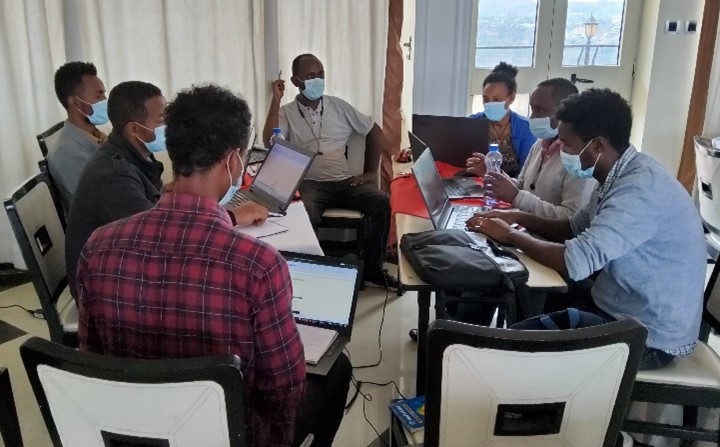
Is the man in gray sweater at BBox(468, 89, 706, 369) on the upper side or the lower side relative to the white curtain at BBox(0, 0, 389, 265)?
lower

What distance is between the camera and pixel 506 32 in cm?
407

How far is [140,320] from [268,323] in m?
0.25

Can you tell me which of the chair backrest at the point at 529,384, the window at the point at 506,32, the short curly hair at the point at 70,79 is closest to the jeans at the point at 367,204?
the short curly hair at the point at 70,79

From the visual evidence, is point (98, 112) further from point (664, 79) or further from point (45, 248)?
point (664, 79)

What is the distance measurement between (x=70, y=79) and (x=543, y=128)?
213 centimetres

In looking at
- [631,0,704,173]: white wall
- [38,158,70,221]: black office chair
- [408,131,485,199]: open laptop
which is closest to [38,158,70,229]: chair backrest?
[38,158,70,221]: black office chair

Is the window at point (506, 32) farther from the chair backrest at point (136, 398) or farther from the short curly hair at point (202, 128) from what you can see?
the chair backrest at point (136, 398)

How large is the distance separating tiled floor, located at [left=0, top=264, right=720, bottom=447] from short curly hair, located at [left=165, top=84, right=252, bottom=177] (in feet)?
4.06

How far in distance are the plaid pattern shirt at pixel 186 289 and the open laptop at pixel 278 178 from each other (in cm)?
130

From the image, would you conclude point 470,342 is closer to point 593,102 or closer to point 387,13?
point 593,102

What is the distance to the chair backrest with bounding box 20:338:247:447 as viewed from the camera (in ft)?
3.19

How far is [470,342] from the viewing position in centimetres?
107

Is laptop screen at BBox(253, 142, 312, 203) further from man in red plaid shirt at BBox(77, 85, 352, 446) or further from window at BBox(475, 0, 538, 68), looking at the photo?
window at BBox(475, 0, 538, 68)

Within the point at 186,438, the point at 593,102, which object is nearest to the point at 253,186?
the point at 593,102
